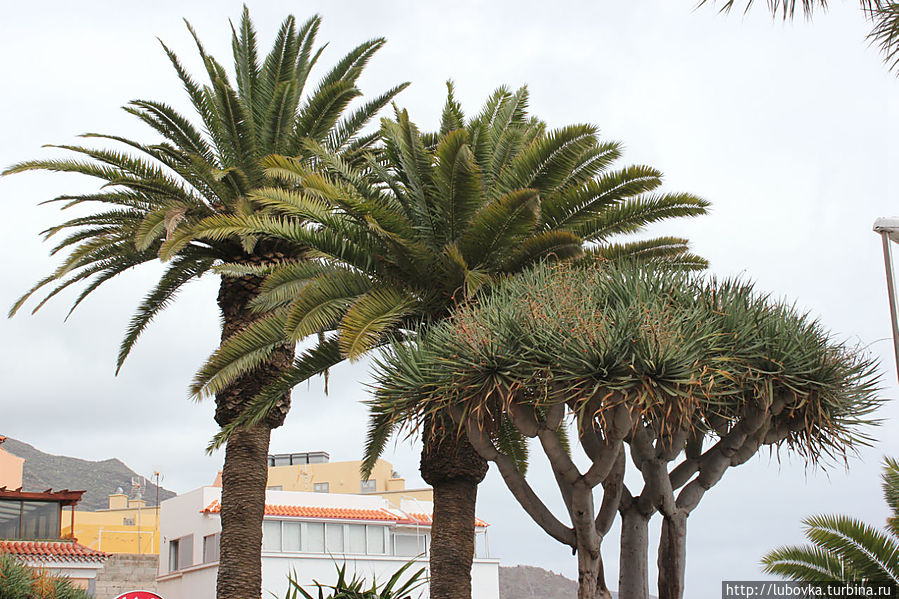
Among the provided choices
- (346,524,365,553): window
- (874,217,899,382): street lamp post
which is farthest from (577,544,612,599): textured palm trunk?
(346,524,365,553): window

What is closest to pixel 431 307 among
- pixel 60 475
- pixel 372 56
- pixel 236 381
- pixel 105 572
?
pixel 236 381

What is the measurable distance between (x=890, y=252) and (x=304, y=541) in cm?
2295

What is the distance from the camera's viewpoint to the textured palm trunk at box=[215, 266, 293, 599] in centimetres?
1762

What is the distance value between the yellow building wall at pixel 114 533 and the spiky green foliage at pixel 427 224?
1225 inches

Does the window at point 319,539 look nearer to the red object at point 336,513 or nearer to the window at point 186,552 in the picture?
the red object at point 336,513

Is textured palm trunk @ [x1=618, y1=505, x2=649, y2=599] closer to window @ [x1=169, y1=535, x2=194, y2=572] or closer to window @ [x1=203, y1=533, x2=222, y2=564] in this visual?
window @ [x1=203, y1=533, x2=222, y2=564]

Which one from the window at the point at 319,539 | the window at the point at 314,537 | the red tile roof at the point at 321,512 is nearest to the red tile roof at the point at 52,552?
the window at the point at 319,539

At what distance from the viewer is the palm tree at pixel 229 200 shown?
17984mm

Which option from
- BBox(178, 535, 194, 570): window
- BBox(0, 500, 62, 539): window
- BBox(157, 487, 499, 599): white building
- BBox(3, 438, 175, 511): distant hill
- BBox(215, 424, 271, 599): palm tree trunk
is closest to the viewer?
Result: BBox(215, 424, 271, 599): palm tree trunk

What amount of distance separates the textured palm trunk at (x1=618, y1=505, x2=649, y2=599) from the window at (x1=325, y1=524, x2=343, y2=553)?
19237mm

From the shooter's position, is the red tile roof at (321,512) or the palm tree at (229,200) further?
the red tile roof at (321,512)

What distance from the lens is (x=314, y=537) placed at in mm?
32969

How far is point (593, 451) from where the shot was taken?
1471 centimetres

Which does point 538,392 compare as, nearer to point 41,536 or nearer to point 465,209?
point 465,209
